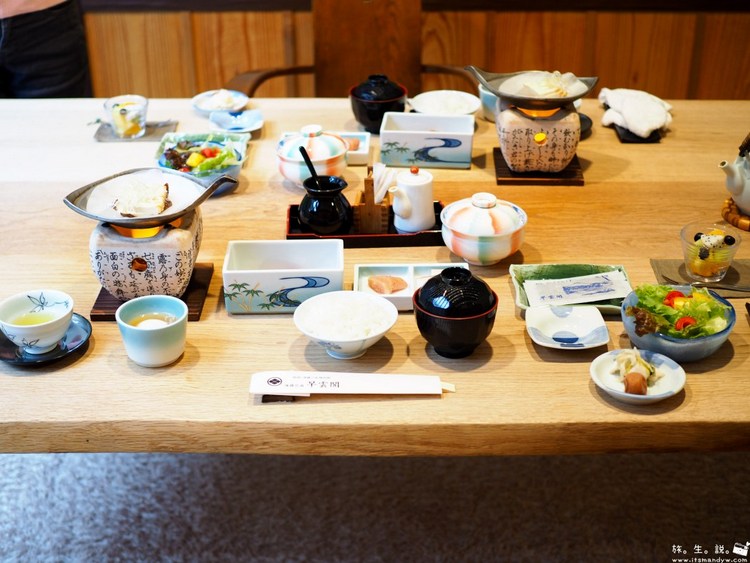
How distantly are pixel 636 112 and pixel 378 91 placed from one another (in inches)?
27.7

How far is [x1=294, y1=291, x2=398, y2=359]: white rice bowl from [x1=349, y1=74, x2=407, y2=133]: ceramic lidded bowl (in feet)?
3.05

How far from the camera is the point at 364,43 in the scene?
2.90 m

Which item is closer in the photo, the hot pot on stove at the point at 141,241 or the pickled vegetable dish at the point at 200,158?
the hot pot on stove at the point at 141,241

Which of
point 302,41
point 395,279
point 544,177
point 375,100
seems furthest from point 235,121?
point 302,41

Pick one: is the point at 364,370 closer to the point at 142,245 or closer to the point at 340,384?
the point at 340,384

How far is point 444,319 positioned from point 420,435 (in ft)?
0.63

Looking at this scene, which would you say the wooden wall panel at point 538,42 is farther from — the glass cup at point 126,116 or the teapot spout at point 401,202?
the teapot spout at point 401,202

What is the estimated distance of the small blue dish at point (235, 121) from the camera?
7.62 feet

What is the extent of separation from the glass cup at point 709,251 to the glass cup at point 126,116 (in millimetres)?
1421

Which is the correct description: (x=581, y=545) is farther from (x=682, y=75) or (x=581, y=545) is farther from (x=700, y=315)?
(x=682, y=75)

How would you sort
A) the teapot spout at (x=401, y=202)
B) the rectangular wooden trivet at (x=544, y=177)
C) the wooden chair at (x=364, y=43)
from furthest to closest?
the wooden chair at (x=364, y=43), the rectangular wooden trivet at (x=544, y=177), the teapot spout at (x=401, y=202)

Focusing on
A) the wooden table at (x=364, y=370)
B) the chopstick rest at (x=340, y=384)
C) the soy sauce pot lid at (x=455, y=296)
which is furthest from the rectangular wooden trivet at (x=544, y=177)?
the chopstick rest at (x=340, y=384)

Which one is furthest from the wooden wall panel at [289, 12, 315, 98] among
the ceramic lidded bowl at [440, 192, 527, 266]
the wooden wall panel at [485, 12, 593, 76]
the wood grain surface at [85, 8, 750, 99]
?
the ceramic lidded bowl at [440, 192, 527, 266]

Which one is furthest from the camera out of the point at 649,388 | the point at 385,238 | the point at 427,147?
the point at 427,147
